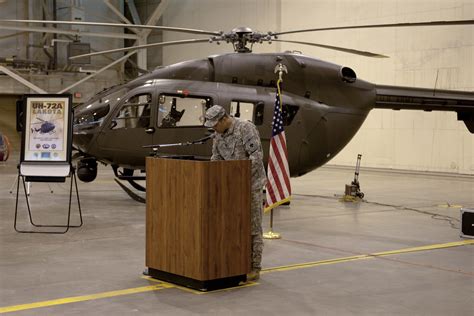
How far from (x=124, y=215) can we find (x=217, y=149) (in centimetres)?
521

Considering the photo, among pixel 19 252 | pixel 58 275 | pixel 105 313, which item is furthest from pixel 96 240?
pixel 105 313

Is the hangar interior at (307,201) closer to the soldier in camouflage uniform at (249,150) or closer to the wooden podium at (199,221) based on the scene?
the wooden podium at (199,221)

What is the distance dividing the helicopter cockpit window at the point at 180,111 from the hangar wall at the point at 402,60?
10.6 metres

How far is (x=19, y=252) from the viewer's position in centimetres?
831

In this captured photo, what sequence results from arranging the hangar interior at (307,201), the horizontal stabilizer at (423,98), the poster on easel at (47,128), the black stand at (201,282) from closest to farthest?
the hangar interior at (307,201) < the black stand at (201,282) < the poster on easel at (47,128) < the horizontal stabilizer at (423,98)

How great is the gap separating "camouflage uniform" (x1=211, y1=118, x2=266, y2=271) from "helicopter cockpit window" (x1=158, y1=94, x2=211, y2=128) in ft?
19.7

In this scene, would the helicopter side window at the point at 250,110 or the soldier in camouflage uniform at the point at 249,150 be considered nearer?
the soldier in camouflage uniform at the point at 249,150

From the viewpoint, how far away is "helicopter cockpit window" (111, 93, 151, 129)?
13.0 metres

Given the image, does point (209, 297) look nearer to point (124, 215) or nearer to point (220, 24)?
point (124, 215)

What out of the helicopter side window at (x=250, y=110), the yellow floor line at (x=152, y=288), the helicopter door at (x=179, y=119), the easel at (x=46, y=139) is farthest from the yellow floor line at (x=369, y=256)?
the helicopter door at (x=179, y=119)

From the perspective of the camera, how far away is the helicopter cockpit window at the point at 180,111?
1290 cm

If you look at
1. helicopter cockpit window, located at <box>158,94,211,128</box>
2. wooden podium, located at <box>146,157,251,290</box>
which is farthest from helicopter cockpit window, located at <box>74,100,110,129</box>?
wooden podium, located at <box>146,157,251,290</box>

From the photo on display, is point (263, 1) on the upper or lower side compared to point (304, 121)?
upper

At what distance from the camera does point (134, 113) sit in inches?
514
